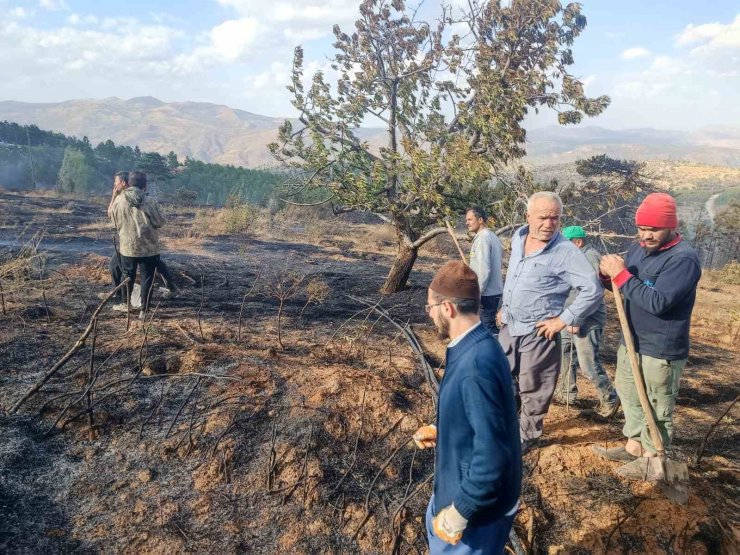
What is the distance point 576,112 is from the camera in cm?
637

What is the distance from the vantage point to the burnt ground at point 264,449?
2594 mm

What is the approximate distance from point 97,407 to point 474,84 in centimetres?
629

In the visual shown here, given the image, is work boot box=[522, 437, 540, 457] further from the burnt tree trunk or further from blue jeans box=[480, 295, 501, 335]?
the burnt tree trunk

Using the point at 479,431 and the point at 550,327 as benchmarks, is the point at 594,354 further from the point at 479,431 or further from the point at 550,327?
the point at 479,431

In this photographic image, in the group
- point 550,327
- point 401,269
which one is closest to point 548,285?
point 550,327

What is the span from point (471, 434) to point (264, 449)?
82.7 inches

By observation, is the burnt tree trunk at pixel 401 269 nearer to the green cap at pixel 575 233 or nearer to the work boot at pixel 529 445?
the green cap at pixel 575 233

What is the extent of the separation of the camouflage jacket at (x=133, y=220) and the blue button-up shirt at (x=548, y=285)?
4345 millimetres

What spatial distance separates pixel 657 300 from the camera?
2656 mm

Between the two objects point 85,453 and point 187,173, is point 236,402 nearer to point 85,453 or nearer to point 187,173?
point 85,453

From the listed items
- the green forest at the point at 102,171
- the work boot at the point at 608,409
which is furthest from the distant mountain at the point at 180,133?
the work boot at the point at 608,409

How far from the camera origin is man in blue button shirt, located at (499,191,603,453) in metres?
2.82

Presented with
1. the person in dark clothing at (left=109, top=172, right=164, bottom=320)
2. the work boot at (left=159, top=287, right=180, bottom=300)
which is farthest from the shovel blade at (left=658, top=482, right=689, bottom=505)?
the work boot at (left=159, top=287, right=180, bottom=300)

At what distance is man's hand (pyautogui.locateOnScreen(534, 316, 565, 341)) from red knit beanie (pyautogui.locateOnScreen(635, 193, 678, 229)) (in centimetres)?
74
